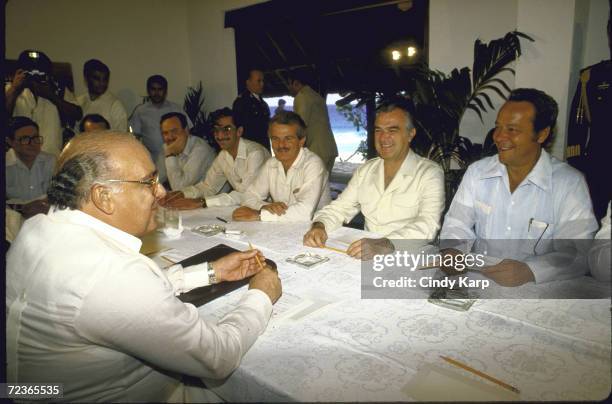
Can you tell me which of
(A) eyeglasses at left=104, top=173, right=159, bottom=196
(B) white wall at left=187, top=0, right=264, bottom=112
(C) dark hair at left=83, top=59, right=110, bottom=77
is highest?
(B) white wall at left=187, top=0, right=264, bottom=112

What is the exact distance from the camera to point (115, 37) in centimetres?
656

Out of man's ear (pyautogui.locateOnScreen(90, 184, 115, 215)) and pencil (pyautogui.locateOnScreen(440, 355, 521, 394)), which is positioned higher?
man's ear (pyautogui.locateOnScreen(90, 184, 115, 215))

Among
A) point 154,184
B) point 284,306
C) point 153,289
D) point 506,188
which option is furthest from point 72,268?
point 506,188

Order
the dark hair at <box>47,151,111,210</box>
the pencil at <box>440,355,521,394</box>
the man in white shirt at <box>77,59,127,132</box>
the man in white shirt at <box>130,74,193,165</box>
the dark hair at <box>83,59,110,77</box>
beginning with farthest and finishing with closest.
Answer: the man in white shirt at <box>130,74,193,165</box> → the man in white shirt at <box>77,59,127,132</box> → the dark hair at <box>83,59,110,77</box> → the dark hair at <box>47,151,111,210</box> → the pencil at <box>440,355,521,394</box>

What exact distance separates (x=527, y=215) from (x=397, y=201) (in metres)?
0.72

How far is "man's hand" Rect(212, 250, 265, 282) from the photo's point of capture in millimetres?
1577

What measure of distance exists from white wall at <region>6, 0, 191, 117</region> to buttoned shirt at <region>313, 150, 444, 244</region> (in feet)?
18.0

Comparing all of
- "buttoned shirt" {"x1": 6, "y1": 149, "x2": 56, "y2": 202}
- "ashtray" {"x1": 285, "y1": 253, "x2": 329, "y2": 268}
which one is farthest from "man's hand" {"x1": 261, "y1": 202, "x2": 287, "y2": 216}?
"buttoned shirt" {"x1": 6, "y1": 149, "x2": 56, "y2": 202}

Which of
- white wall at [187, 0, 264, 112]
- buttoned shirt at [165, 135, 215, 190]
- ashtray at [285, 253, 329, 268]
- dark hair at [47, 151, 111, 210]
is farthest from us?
white wall at [187, 0, 264, 112]

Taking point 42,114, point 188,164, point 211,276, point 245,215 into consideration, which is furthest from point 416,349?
point 42,114

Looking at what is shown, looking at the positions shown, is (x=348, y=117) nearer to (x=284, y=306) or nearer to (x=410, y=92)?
(x=410, y=92)

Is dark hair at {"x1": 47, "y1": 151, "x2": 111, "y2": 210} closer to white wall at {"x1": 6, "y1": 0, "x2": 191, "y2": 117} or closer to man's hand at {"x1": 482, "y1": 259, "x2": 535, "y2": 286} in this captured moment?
man's hand at {"x1": 482, "y1": 259, "x2": 535, "y2": 286}

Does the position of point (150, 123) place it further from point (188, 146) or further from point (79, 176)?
point (79, 176)

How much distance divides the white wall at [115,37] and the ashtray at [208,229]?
16.8 feet
